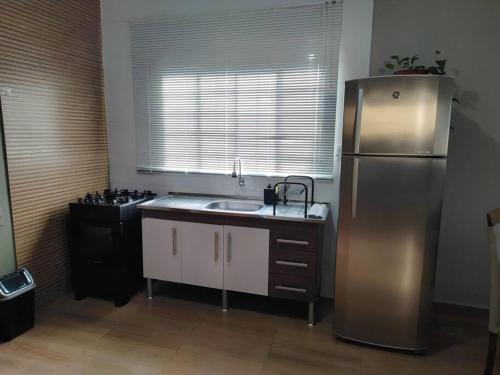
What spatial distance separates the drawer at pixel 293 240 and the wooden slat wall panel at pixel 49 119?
189 cm

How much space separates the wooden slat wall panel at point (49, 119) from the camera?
2.51 metres

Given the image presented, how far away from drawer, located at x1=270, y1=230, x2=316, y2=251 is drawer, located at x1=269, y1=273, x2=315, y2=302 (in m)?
0.23

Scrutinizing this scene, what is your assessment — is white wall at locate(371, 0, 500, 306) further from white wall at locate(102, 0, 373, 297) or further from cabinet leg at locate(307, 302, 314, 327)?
cabinet leg at locate(307, 302, 314, 327)

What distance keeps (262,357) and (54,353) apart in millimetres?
1386

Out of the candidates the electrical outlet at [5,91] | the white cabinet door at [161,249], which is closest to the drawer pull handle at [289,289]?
the white cabinet door at [161,249]

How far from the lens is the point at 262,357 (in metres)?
2.25

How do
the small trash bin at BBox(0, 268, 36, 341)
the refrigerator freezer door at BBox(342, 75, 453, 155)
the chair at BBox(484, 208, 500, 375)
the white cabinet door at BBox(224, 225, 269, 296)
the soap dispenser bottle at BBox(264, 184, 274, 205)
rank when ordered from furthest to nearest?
the soap dispenser bottle at BBox(264, 184, 274, 205), the white cabinet door at BBox(224, 225, 269, 296), the small trash bin at BBox(0, 268, 36, 341), the refrigerator freezer door at BBox(342, 75, 453, 155), the chair at BBox(484, 208, 500, 375)

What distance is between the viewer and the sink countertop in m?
2.54

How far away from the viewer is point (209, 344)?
239 centimetres

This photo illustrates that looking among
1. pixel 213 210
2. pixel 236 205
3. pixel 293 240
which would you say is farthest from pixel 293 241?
pixel 236 205

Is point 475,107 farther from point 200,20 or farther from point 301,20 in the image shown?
point 200,20

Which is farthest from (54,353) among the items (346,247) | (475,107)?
(475,107)

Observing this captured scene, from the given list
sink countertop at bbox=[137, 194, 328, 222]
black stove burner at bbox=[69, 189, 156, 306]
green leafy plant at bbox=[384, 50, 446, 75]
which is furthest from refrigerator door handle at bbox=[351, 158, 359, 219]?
black stove burner at bbox=[69, 189, 156, 306]

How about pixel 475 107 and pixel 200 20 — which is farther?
pixel 200 20
